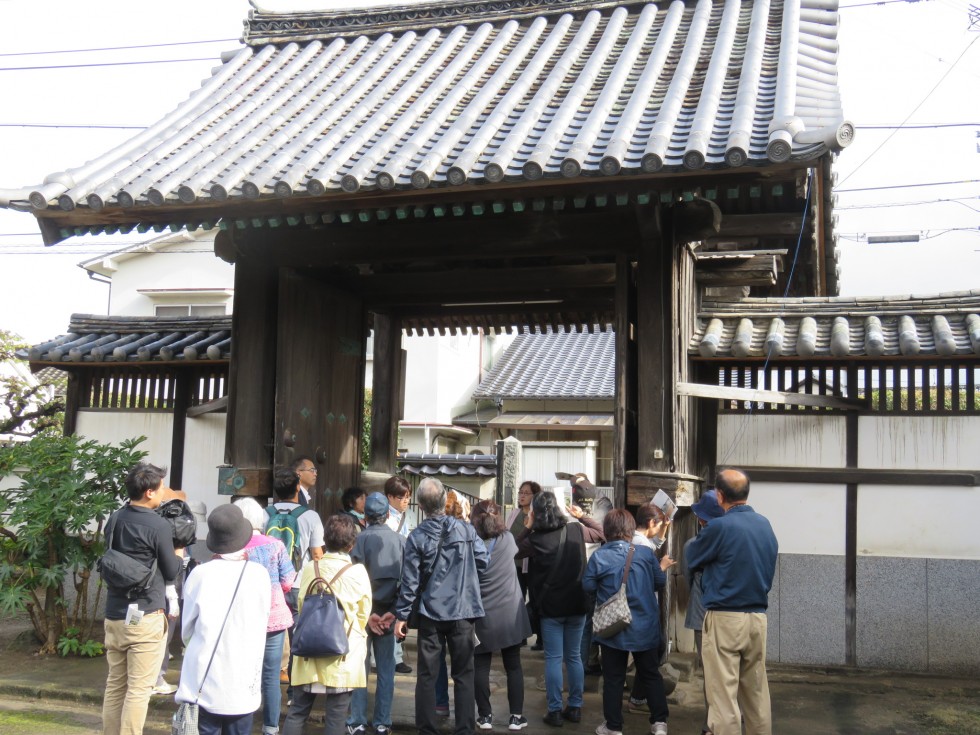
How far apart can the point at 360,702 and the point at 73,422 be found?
5.93 metres

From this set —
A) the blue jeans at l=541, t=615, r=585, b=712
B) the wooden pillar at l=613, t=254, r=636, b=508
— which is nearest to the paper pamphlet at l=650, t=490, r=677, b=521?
the wooden pillar at l=613, t=254, r=636, b=508

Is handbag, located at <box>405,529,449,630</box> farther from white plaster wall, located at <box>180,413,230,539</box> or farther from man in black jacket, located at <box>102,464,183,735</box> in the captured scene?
white plaster wall, located at <box>180,413,230,539</box>

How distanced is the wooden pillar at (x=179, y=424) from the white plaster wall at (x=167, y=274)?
15994 millimetres

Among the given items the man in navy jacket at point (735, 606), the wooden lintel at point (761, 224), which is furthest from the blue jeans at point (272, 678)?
the wooden lintel at point (761, 224)

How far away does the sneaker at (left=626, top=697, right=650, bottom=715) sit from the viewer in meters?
7.50

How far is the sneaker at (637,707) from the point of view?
7.50 meters

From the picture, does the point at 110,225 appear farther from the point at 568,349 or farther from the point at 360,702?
the point at 568,349

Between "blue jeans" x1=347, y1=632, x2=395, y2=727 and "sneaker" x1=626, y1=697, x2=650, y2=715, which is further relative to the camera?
"sneaker" x1=626, y1=697, x2=650, y2=715

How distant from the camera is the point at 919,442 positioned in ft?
27.6

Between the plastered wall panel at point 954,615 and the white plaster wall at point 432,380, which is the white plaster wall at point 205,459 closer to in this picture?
the plastered wall panel at point 954,615

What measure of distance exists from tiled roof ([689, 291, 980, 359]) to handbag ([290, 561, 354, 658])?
4284mm

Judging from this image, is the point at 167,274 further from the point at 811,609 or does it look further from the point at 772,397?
the point at 811,609

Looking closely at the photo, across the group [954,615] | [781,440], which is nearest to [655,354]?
[781,440]

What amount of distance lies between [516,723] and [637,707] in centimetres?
122
